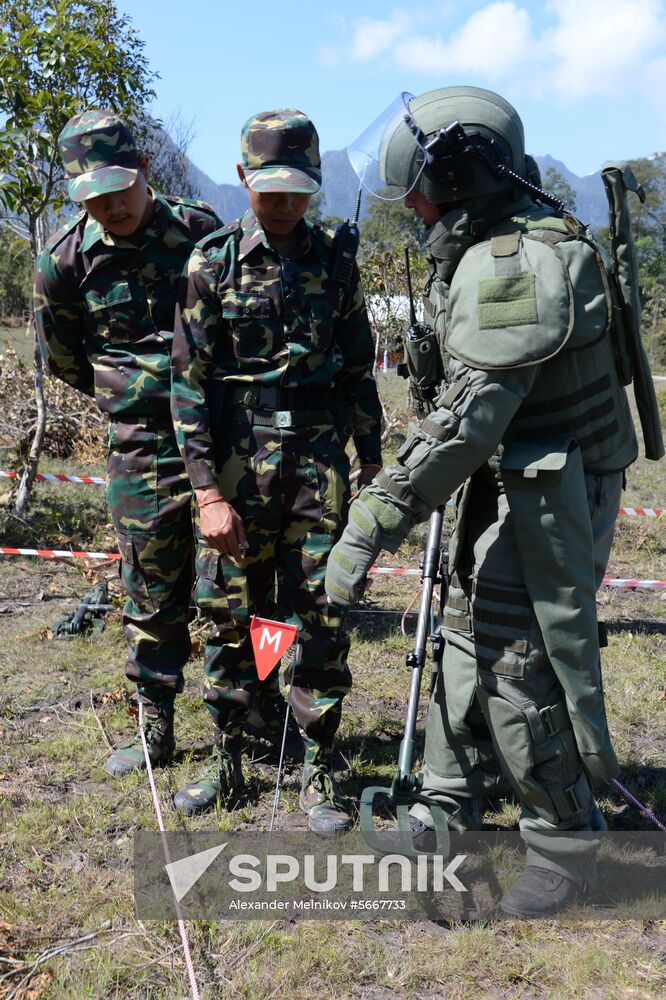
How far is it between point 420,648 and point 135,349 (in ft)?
5.61

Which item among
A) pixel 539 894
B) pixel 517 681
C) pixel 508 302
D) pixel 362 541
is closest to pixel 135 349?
pixel 362 541

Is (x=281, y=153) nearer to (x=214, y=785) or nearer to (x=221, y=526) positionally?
(x=221, y=526)

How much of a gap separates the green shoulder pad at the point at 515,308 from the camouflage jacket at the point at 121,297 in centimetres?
158

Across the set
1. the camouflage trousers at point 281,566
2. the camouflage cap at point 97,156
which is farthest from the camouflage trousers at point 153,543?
the camouflage cap at point 97,156

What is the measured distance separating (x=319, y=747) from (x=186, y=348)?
163 centimetres

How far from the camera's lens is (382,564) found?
24.2 feet

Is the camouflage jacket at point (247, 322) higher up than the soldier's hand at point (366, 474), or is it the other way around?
the camouflage jacket at point (247, 322)

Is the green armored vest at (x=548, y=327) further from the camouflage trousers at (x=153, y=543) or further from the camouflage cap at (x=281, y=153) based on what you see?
the camouflage trousers at (x=153, y=543)

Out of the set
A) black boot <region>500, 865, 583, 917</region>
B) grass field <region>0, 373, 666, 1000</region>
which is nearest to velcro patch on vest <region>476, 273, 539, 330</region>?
black boot <region>500, 865, 583, 917</region>

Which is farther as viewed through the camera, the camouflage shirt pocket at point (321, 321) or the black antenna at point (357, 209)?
the camouflage shirt pocket at point (321, 321)

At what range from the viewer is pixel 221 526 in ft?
10.8

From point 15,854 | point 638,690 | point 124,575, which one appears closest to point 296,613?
point 124,575

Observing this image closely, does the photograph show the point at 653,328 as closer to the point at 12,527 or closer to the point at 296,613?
the point at 12,527

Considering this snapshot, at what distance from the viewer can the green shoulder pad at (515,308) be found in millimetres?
2414
